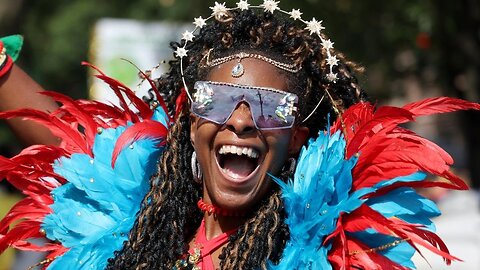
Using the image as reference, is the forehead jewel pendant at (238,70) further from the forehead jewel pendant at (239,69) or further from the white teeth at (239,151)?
the white teeth at (239,151)

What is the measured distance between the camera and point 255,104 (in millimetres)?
3002

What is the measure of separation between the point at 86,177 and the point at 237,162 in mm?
577

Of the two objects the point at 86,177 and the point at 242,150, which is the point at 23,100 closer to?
the point at 86,177

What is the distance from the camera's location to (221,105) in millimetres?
3016

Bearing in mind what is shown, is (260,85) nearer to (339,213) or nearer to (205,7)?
(339,213)

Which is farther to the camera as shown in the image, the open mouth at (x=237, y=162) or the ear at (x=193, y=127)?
the ear at (x=193, y=127)

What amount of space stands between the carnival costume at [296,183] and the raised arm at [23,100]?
0.16 meters

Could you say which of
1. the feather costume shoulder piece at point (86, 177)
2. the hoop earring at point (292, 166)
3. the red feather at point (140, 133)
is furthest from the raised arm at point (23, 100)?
the hoop earring at point (292, 166)

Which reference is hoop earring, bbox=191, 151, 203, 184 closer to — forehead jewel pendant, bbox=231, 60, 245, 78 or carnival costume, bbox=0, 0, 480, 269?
carnival costume, bbox=0, 0, 480, 269

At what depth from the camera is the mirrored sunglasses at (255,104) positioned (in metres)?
3.00

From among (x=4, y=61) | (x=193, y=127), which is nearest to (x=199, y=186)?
(x=193, y=127)

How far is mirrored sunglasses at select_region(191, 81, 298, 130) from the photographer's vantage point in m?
3.00

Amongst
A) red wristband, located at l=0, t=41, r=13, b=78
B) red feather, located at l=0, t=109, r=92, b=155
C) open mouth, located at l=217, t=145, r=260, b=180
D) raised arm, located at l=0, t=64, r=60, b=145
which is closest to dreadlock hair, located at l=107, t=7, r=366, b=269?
open mouth, located at l=217, t=145, r=260, b=180

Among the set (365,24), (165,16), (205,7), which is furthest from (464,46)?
(165,16)
